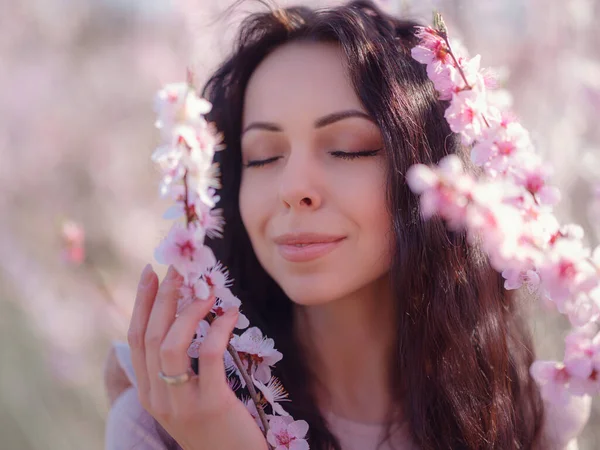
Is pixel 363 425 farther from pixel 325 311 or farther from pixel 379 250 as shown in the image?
pixel 379 250

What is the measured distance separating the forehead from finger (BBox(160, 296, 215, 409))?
14.0 inches

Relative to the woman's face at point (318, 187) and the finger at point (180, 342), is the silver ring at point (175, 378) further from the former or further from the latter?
the woman's face at point (318, 187)

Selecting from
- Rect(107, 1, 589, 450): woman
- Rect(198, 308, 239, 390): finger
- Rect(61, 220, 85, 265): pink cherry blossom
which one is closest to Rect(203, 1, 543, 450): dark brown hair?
Rect(107, 1, 589, 450): woman

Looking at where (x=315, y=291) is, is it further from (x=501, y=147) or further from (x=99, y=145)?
(x=99, y=145)

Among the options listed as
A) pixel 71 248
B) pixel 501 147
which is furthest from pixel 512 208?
pixel 71 248

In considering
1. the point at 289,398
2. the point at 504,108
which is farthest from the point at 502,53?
the point at 289,398

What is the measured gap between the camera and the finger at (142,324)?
77 cm

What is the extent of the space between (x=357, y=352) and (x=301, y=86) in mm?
476

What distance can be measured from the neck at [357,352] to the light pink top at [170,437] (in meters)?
0.03

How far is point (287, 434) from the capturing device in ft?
3.00

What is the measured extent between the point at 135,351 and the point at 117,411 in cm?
34

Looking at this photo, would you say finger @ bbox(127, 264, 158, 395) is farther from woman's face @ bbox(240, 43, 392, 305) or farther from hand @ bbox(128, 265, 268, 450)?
woman's face @ bbox(240, 43, 392, 305)

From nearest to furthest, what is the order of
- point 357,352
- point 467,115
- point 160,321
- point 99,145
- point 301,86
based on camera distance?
point 160,321 < point 467,115 < point 301,86 < point 357,352 < point 99,145

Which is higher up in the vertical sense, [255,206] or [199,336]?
[255,206]
